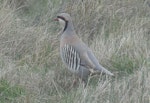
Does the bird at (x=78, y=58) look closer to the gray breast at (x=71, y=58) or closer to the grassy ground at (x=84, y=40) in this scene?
the gray breast at (x=71, y=58)

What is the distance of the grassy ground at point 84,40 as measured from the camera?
17.5 feet

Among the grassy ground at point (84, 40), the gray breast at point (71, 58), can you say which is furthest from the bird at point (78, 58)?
the grassy ground at point (84, 40)

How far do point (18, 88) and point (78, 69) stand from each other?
0.74 meters

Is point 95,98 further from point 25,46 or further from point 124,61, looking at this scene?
point 25,46

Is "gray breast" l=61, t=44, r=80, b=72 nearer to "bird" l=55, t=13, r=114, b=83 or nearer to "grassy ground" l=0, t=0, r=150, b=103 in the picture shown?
"bird" l=55, t=13, r=114, b=83

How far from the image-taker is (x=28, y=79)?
5.79m

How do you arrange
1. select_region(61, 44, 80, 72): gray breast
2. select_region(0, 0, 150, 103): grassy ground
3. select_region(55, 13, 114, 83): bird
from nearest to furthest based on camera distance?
1. select_region(0, 0, 150, 103): grassy ground
2. select_region(55, 13, 114, 83): bird
3. select_region(61, 44, 80, 72): gray breast

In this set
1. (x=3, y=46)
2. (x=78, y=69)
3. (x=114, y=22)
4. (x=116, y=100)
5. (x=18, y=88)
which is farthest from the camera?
(x=114, y=22)

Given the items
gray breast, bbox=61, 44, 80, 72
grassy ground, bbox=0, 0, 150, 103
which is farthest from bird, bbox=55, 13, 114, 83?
grassy ground, bbox=0, 0, 150, 103

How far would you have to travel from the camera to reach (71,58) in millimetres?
6027

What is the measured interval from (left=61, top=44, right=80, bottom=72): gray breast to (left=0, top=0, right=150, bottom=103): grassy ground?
0.13 metres

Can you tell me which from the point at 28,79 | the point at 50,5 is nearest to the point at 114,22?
the point at 50,5

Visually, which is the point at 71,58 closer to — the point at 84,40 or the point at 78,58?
the point at 78,58

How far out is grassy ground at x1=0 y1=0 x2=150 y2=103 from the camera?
17.5 feet
